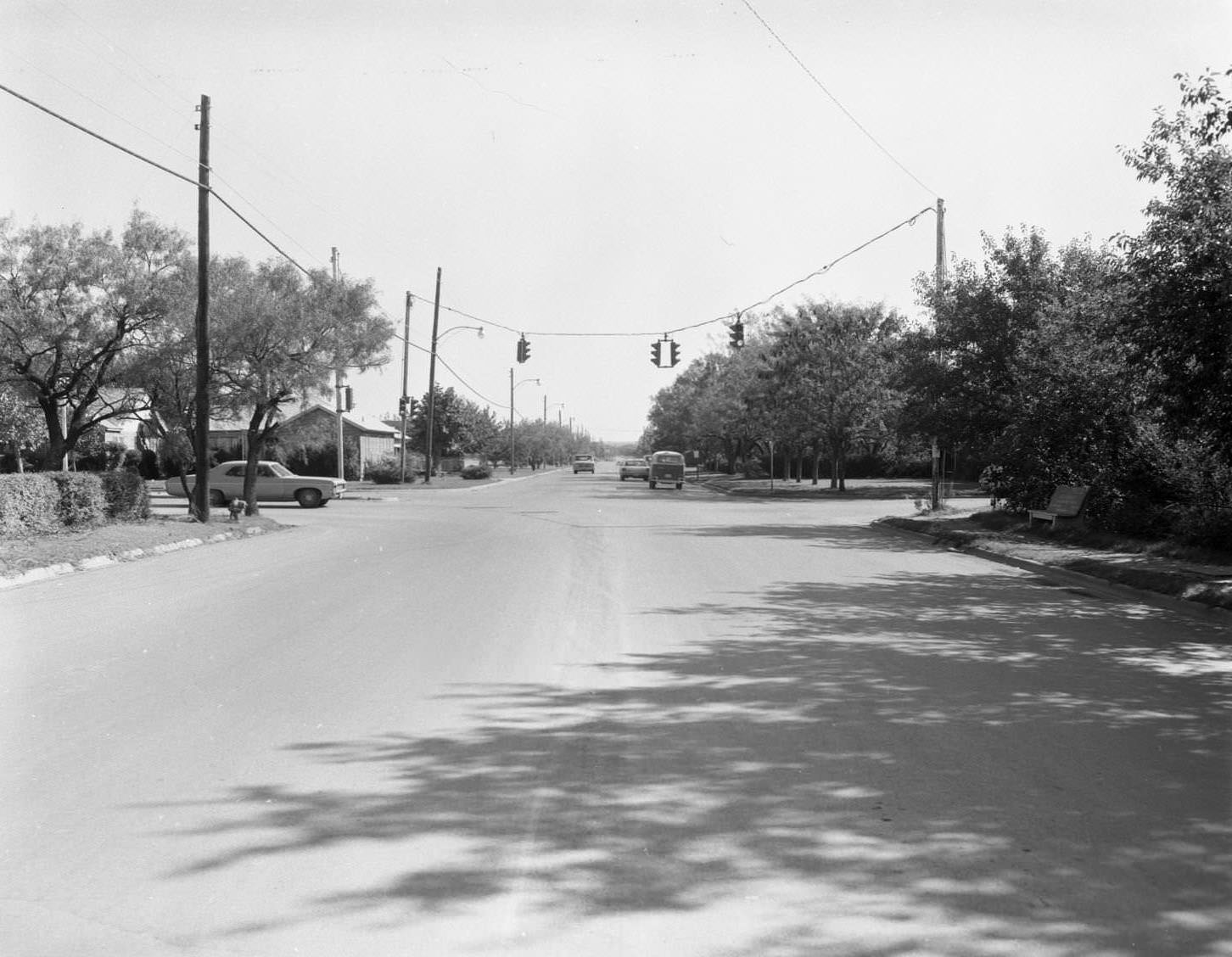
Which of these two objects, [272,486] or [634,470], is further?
[634,470]

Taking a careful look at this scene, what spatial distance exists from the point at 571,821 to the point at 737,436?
64.3 m

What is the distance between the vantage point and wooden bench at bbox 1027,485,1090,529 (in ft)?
68.7

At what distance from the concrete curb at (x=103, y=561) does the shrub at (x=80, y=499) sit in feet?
5.31

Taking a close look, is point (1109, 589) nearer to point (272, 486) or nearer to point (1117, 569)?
point (1117, 569)

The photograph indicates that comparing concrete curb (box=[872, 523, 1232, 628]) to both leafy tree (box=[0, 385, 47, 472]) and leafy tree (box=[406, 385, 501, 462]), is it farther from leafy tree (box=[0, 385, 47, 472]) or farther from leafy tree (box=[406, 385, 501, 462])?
leafy tree (box=[406, 385, 501, 462])

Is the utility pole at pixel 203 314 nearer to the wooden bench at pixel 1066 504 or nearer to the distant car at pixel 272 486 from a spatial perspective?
the distant car at pixel 272 486

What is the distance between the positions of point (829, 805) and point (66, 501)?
17.2 meters

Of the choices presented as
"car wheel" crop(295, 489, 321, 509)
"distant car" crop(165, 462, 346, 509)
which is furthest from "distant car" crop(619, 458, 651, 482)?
"car wheel" crop(295, 489, 321, 509)

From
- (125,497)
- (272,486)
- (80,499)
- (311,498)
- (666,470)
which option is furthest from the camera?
(666,470)

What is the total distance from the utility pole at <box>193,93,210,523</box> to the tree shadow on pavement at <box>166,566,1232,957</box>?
1609 cm

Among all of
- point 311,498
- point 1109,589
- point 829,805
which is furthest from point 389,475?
point 829,805

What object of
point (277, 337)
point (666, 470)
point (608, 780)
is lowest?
point (608, 780)

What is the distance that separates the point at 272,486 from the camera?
112ft

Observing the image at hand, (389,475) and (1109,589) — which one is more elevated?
(389,475)
